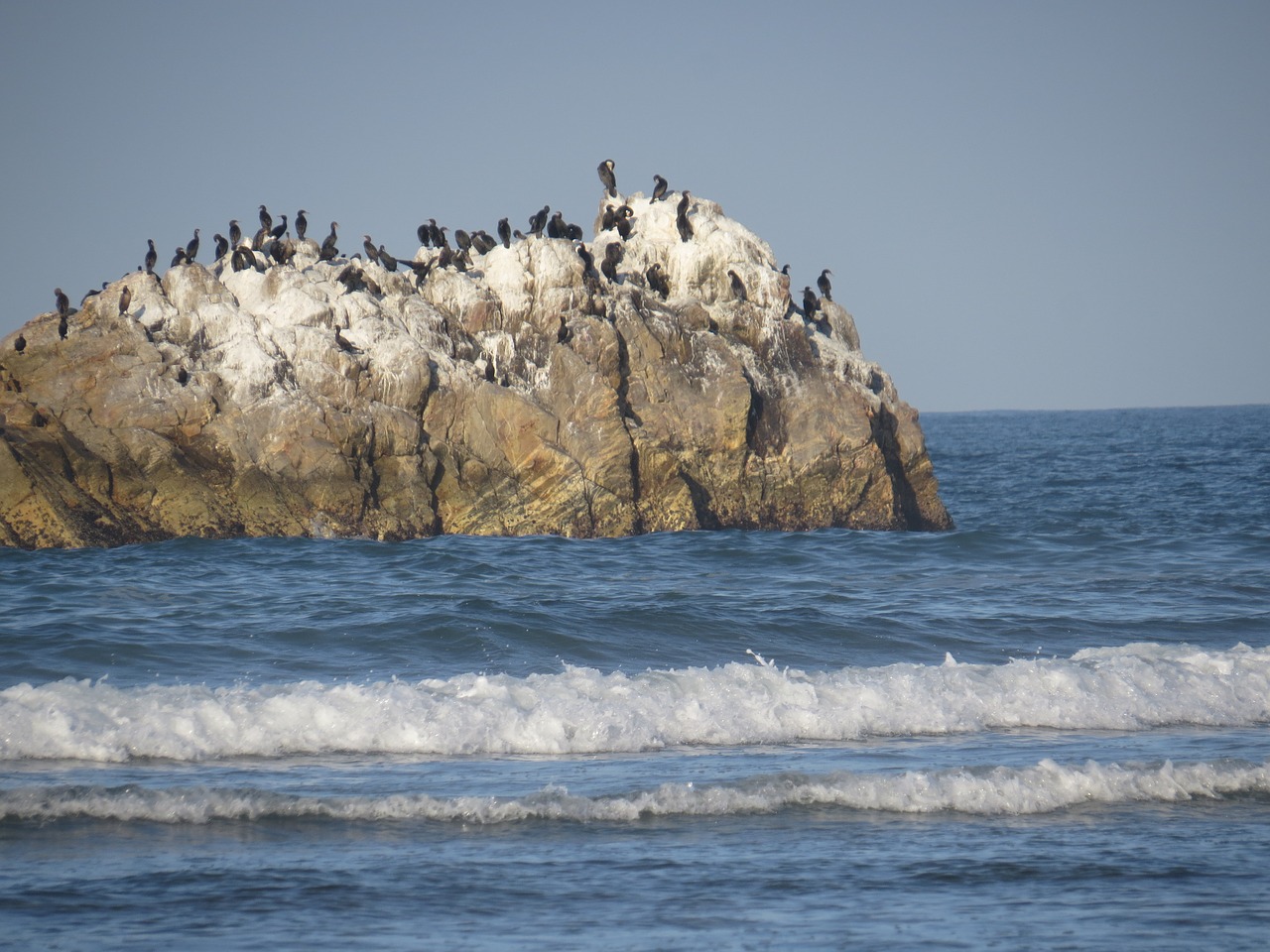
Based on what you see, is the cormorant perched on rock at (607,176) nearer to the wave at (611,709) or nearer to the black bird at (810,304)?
the black bird at (810,304)

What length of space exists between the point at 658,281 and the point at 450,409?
527 centimetres

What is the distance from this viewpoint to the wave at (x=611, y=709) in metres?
9.66

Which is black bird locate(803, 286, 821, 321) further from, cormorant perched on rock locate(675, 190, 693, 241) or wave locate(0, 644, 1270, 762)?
wave locate(0, 644, 1270, 762)

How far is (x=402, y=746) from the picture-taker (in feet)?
32.2

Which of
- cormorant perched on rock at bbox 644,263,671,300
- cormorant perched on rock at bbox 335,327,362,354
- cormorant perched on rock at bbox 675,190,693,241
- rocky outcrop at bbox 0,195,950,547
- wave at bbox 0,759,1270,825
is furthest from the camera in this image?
cormorant perched on rock at bbox 675,190,693,241

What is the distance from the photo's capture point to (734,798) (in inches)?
320

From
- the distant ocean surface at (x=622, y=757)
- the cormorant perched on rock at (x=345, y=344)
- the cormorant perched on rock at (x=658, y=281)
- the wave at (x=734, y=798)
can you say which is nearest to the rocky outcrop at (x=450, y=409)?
the cormorant perched on rock at (x=345, y=344)

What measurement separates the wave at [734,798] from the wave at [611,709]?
1.58 m

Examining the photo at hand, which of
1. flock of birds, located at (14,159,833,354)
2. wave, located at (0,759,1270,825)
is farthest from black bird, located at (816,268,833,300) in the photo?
wave, located at (0,759,1270,825)

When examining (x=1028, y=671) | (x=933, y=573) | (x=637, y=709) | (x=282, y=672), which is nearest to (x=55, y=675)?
(x=282, y=672)

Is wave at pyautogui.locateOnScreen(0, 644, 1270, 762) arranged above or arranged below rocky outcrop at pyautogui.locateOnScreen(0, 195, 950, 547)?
below

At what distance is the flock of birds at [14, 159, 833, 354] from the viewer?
77.6 ft

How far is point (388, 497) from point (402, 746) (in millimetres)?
12403

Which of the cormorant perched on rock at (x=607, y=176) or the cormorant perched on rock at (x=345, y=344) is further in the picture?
the cormorant perched on rock at (x=607, y=176)
